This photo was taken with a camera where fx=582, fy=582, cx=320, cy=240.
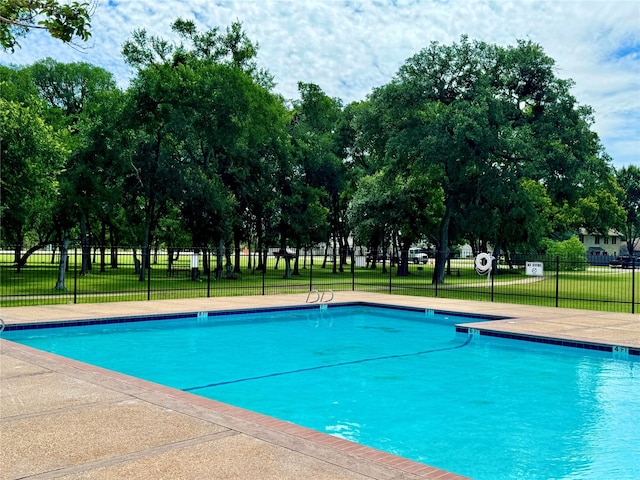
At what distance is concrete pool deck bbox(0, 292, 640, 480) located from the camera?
4965 mm

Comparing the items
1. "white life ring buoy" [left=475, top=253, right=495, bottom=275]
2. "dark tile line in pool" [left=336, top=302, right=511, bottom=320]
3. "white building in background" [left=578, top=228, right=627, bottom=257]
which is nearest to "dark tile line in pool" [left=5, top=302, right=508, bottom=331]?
"dark tile line in pool" [left=336, top=302, right=511, bottom=320]

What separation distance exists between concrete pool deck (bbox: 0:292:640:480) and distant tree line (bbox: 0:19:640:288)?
18379 millimetres

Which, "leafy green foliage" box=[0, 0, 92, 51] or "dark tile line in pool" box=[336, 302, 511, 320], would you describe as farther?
"dark tile line in pool" box=[336, 302, 511, 320]

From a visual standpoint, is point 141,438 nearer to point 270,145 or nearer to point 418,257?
point 270,145

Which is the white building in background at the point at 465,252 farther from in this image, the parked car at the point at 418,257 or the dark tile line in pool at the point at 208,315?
the dark tile line in pool at the point at 208,315

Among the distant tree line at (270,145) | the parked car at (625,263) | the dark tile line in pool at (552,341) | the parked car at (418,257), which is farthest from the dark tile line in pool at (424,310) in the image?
the parked car at (418,257)

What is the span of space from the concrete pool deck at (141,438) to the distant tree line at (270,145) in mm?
18379

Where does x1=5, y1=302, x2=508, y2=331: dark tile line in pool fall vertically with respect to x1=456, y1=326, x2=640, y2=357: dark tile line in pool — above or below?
above

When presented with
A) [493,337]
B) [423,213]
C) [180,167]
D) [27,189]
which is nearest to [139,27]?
[180,167]

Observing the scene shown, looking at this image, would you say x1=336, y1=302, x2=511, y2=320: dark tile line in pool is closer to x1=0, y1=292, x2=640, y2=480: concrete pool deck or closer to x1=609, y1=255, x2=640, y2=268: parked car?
x1=609, y1=255, x2=640, y2=268: parked car

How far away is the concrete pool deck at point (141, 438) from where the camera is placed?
4.96 meters

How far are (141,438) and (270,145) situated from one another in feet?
125

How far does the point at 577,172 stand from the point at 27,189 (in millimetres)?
30715

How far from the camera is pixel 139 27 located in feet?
114
